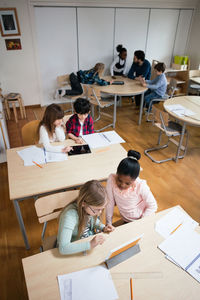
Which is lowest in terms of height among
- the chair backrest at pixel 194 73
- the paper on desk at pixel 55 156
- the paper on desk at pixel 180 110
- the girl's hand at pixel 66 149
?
the paper on desk at pixel 55 156

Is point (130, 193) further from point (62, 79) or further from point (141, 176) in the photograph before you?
point (62, 79)

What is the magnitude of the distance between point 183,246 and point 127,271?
1.33 ft

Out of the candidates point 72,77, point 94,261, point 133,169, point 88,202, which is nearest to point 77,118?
point 133,169

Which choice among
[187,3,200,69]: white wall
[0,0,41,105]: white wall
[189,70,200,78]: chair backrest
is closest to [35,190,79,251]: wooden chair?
[0,0,41,105]: white wall

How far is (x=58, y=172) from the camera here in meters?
2.04

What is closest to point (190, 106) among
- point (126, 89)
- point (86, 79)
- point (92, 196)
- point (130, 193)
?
point (126, 89)

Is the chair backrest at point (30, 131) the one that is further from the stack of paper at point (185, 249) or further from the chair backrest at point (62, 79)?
the chair backrest at point (62, 79)

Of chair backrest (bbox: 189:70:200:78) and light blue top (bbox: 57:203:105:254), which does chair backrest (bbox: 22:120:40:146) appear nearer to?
light blue top (bbox: 57:203:105:254)

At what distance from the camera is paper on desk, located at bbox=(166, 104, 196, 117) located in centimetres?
330

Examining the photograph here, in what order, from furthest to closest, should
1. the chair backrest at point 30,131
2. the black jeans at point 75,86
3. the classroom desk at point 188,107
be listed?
the black jeans at point 75,86
the classroom desk at point 188,107
the chair backrest at point 30,131

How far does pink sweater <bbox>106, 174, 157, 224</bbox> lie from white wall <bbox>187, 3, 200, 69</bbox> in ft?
18.5

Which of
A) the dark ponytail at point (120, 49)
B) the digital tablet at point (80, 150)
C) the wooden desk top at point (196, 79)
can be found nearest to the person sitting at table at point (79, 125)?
the digital tablet at point (80, 150)

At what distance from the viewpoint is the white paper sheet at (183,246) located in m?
1.34

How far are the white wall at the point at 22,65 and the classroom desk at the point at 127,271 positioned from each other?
4547 mm
